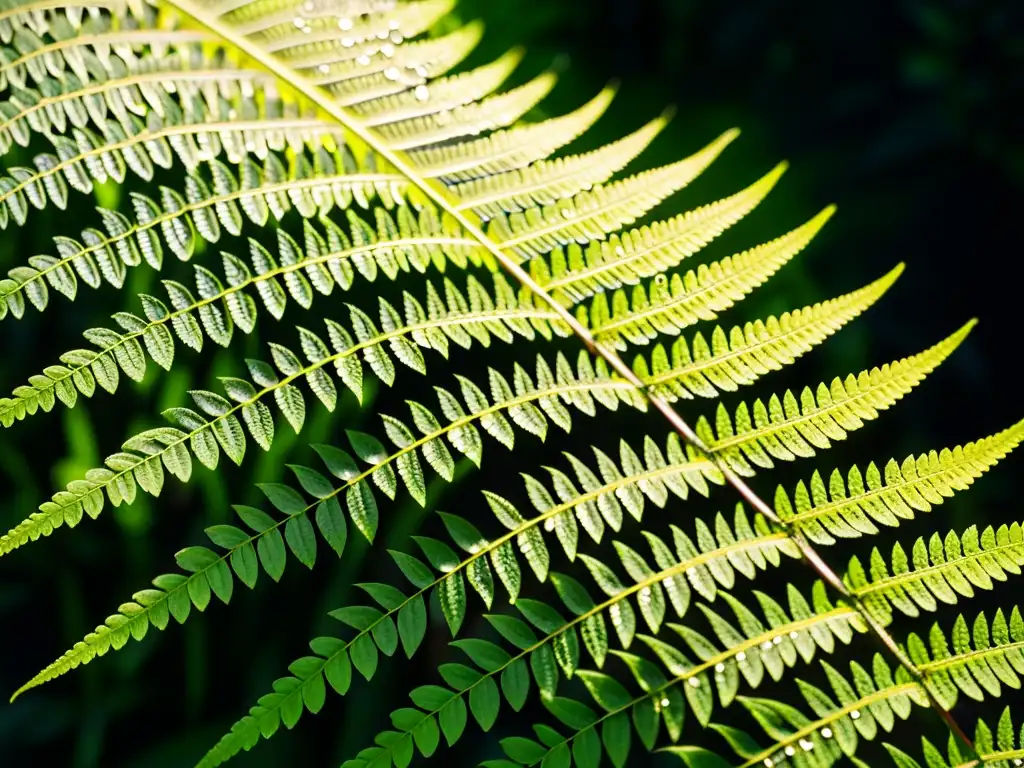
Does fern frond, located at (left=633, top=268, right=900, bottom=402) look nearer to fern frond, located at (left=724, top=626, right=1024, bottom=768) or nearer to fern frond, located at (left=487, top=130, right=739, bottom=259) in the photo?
fern frond, located at (left=487, top=130, right=739, bottom=259)

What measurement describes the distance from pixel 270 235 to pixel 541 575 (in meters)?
1.14

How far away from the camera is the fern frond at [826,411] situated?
92 cm

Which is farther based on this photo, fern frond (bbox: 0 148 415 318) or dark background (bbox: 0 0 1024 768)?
dark background (bbox: 0 0 1024 768)

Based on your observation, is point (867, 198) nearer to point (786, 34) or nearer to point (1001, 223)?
point (1001, 223)

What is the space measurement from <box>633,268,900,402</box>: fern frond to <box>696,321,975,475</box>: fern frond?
0.14 feet

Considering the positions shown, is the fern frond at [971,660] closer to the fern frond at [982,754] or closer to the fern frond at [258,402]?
the fern frond at [982,754]

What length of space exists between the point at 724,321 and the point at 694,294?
1.29 m

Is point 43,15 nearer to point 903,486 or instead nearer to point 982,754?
point 903,486

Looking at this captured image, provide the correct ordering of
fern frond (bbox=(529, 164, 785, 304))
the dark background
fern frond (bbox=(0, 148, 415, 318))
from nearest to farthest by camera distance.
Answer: fern frond (bbox=(0, 148, 415, 318)) < fern frond (bbox=(529, 164, 785, 304)) < the dark background

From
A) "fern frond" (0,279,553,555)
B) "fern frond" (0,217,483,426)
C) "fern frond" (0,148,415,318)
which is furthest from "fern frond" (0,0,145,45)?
"fern frond" (0,279,553,555)

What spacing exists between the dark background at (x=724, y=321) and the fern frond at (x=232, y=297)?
0.74 metres

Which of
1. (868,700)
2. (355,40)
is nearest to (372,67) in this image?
(355,40)

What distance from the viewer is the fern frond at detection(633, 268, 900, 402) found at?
3.14 feet

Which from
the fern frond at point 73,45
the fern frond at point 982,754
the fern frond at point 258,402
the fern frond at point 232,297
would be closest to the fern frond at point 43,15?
the fern frond at point 73,45
